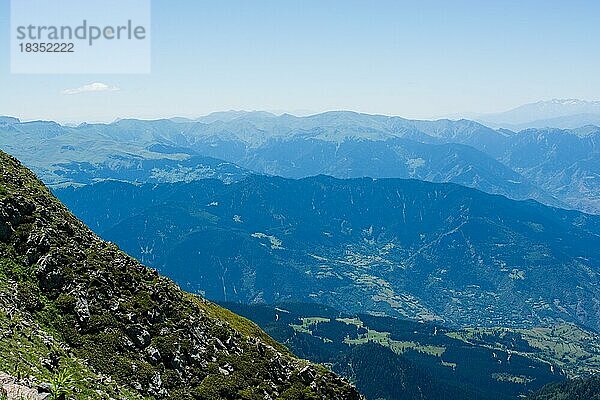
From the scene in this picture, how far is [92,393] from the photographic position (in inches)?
1861

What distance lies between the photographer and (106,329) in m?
62.6

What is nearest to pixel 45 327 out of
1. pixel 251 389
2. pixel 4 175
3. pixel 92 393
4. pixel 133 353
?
pixel 133 353

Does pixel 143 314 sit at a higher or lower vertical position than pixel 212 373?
higher

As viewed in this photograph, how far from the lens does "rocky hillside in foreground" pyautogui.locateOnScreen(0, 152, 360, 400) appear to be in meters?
53.8

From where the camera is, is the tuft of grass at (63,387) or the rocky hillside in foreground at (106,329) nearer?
the tuft of grass at (63,387)

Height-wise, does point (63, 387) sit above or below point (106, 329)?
above

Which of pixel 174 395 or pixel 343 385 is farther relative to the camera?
pixel 343 385

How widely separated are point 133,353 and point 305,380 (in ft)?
83.1

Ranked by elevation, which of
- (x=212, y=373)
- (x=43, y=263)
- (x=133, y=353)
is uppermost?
(x=43, y=263)

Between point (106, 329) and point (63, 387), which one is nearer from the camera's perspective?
point (63, 387)

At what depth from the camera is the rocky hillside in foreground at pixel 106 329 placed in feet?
176

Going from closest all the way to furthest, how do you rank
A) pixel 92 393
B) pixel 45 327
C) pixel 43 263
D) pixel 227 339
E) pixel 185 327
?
pixel 92 393 < pixel 45 327 < pixel 43 263 < pixel 185 327 < pixel 227 339

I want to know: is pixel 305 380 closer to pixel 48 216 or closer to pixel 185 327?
pixel 185 327

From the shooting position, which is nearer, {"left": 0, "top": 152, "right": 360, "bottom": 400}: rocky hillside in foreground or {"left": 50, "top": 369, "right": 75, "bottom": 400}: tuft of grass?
{"left": 50, "top": 369, "right": 75, "bottom": 400}: tuft of grass
